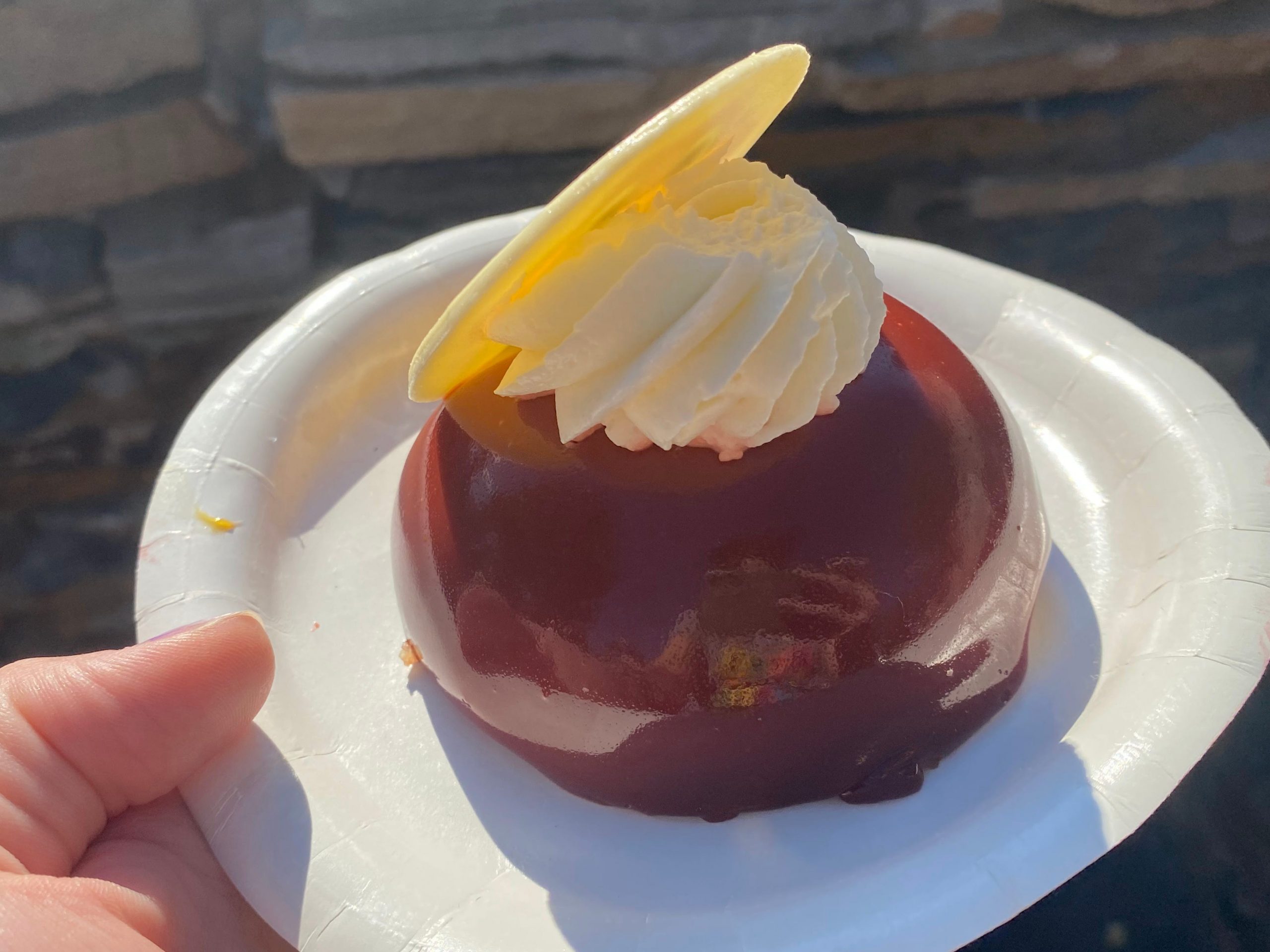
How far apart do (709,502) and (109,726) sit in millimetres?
645

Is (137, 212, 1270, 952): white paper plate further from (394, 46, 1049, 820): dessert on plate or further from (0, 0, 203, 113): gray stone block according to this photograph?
(0, 0, 203, 113): gray stone block

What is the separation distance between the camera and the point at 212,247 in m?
2.44

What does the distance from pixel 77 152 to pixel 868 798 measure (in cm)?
211

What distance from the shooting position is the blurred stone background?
2219 millimetres

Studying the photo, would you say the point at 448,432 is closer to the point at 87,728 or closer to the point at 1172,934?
the point at 87,728

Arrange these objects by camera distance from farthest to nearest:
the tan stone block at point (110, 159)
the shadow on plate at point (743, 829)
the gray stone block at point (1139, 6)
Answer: the tan stone block at point (110, 159) → the gray stone block at point (1139, 6) → the shadow on plate at point (743, 829)

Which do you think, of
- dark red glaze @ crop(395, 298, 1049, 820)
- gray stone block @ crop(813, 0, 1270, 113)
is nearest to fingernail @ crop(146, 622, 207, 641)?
dark red glaze @ crop(395, 298, 1049, 820)

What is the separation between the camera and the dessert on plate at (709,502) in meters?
0.99

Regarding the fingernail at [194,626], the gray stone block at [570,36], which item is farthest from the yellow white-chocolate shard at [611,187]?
the gray stone block at [570,36]

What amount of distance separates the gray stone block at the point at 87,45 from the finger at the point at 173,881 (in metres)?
1.70

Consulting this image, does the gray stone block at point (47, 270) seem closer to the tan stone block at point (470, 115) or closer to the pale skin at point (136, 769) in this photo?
the tan stone block at point (470, 115)

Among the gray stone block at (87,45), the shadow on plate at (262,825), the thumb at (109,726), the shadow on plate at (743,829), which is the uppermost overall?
the gray stone block at (87,45)

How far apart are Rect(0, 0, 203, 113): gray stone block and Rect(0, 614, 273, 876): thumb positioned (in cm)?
156

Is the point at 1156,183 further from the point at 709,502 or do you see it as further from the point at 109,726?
the point at 109,726
